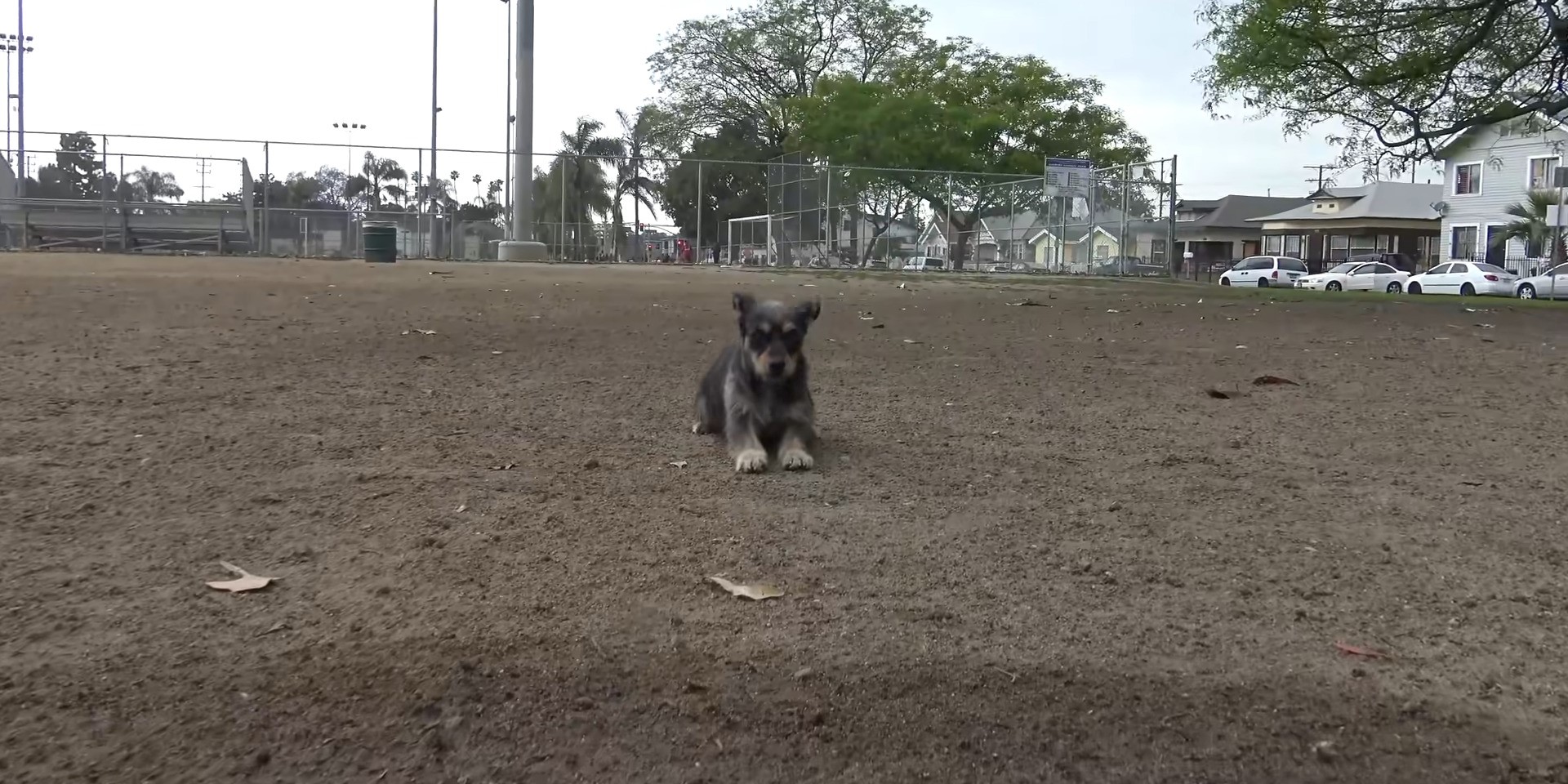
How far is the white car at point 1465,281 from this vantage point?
38594 millimetres

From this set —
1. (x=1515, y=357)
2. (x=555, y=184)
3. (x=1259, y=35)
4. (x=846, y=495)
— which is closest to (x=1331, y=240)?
(x=555, y=184)

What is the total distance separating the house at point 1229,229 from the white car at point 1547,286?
34857 millimetres

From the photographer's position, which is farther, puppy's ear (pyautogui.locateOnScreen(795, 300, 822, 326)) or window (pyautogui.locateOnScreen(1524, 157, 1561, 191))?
window (pyautogui.locateOnScreen(1524, 157, 1561, 191))

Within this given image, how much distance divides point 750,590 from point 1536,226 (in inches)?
2105

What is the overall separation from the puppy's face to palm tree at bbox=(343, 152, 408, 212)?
1098 inches

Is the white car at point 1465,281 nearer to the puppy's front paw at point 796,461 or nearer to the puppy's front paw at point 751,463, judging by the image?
the puppy's front paw at point 796,461

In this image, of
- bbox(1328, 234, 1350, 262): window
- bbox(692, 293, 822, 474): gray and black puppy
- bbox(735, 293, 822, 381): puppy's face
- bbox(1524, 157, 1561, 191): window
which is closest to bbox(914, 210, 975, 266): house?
bbox(735, 293, 822, 381): puppy's face

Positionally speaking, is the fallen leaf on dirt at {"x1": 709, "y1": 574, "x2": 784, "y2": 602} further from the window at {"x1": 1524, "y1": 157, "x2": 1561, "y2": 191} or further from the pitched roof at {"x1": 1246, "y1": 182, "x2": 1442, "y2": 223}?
the pitched roof at {"x1": 1246, "y1": 182, "x2": 1442, "y2": 223}

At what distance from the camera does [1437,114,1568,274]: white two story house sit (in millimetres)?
48719

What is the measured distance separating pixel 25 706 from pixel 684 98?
5447cm

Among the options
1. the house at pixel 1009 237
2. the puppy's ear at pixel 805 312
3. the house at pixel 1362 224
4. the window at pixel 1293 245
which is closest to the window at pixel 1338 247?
the house at pixel 1362 224

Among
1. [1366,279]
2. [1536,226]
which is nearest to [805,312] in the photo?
[1366,279]

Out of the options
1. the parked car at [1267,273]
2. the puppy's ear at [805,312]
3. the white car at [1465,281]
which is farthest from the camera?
the parked car at [1267,273]

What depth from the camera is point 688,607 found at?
3162 mm
